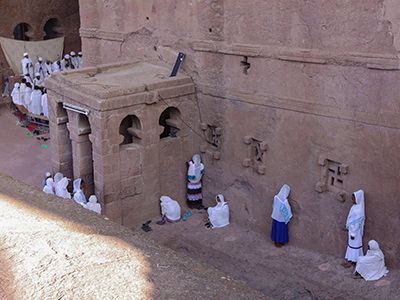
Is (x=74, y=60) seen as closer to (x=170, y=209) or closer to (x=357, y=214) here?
(x=170, y=209)

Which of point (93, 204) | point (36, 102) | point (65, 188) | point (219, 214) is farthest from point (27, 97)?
point (219, 214)

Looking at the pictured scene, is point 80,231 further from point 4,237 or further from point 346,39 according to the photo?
point 346,39

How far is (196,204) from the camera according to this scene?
38.1 feet

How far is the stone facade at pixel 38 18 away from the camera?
61.7 feet

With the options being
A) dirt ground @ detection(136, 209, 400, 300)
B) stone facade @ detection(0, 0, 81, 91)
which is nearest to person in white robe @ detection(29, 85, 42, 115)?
stone facade @ detection(0, 0, 81, 91)

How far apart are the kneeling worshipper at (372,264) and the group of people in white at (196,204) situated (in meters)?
3.19

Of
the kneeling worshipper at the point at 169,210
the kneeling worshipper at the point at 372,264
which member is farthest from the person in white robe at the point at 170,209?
the kneeling worshipper at the point at 372,264

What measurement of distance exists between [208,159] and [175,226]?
161 centimetres

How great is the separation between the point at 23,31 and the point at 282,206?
1469cm

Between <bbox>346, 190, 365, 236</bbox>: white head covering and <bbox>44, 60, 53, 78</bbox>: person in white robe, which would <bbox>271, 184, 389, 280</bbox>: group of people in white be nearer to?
<bbox>346, 190, 365, 236</bbox>: white head covering

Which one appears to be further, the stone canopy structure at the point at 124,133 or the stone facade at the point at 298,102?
the stone canopy structure at the point at 124,133

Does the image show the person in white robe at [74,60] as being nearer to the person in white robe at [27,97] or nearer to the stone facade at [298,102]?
the person in white robe at [27,97]

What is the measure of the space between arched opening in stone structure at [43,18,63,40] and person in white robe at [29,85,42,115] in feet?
20.0

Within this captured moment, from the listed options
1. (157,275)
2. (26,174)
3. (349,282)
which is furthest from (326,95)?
(26,174)
